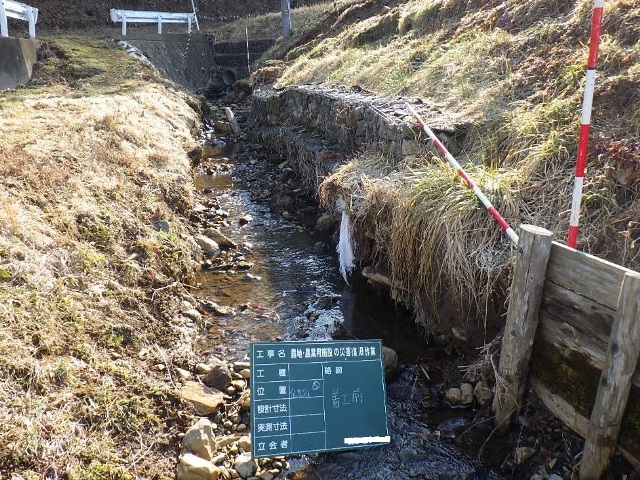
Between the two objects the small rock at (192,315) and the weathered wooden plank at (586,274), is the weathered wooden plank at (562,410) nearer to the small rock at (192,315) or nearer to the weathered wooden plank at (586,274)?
the weathered wooden plank at (586,274)

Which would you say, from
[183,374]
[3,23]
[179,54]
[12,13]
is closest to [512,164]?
[183,374]

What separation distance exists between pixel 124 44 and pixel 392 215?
57.0 feet

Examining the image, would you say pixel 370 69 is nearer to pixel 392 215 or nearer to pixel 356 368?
pixel 392 215

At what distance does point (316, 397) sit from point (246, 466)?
0.68 m

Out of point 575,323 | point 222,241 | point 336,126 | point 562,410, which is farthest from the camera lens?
point 336,126

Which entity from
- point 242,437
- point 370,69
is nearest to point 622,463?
point 242,437

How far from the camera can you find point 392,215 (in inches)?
209

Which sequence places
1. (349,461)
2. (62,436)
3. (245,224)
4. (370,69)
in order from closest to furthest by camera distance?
1. (62,436)
2. (349,461)
3. (245,224)
4. (370,69)

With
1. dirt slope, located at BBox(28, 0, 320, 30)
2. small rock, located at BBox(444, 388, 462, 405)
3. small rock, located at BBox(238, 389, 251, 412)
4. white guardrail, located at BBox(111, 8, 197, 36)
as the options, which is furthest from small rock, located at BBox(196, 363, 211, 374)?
dirt slope, located at BBox(28, 0, 320, 30)

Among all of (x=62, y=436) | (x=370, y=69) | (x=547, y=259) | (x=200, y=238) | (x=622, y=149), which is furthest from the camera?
(x=370, y=69)

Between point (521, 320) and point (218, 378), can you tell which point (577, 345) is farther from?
point (218, 378)

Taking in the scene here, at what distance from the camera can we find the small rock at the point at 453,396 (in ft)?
13.5

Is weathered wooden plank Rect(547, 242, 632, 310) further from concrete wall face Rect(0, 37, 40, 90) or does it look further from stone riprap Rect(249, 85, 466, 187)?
concrete wall face Rect(0, 37, 40, 90)

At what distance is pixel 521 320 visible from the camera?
3.40 m
